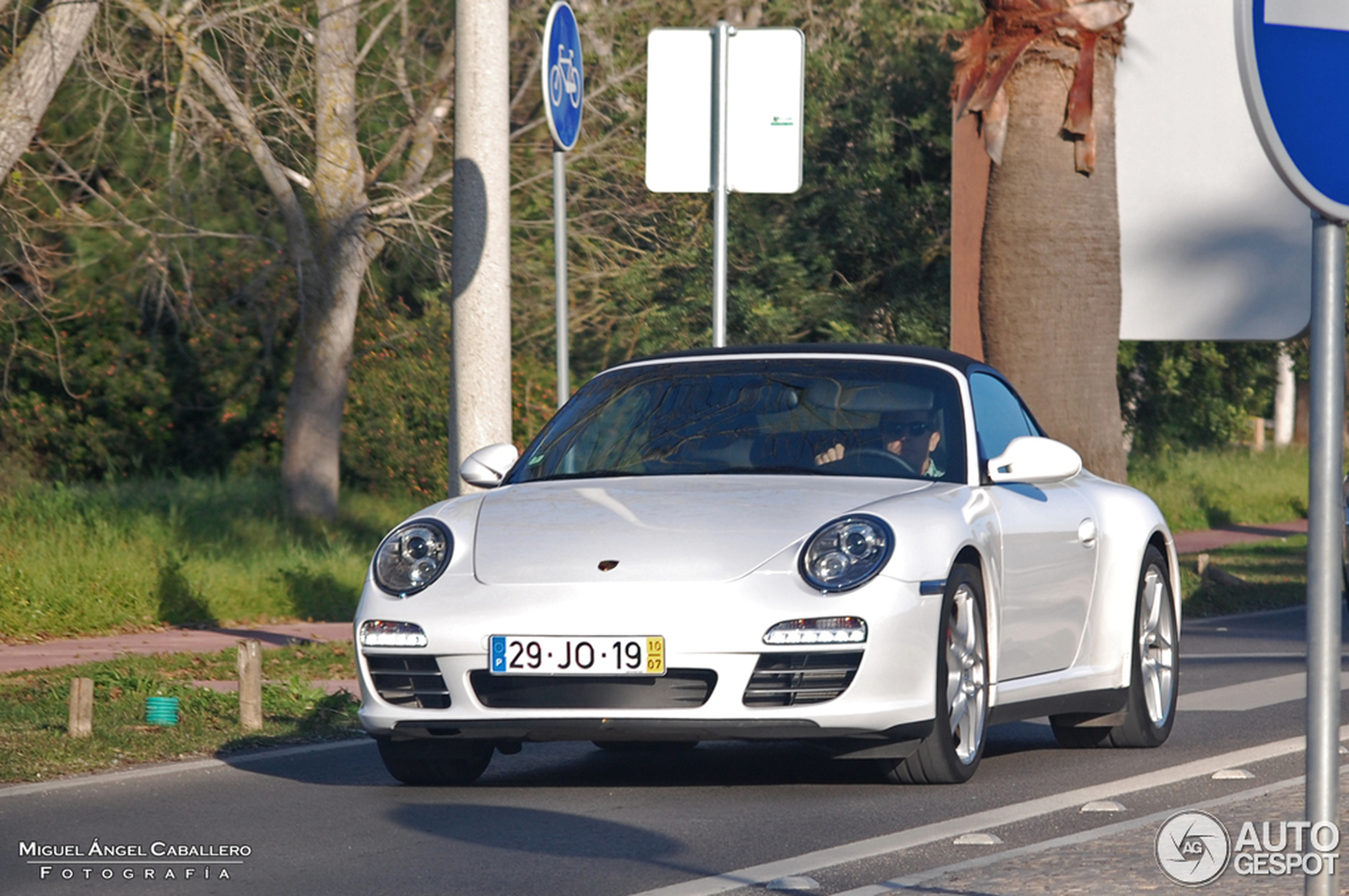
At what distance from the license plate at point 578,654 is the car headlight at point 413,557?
0.41 metres

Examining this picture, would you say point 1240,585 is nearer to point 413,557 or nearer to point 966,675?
point 966,675

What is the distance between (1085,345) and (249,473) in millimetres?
12880

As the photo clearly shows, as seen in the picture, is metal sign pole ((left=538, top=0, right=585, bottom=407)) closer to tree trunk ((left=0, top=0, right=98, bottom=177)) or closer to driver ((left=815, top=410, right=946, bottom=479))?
driver ((left=815, top=410, right=946, bottom=479))

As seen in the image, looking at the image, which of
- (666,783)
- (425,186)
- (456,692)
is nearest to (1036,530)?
(666,783)

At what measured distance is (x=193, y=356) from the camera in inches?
981

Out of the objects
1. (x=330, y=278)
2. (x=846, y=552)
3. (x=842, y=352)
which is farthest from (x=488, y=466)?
(x=330, y=278)

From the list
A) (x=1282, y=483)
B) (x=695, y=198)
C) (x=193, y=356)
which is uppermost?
(x=695, y=198)

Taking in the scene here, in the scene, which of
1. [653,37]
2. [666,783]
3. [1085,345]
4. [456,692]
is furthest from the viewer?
[1085,345]

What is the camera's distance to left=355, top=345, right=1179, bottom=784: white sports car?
6691 millimetres

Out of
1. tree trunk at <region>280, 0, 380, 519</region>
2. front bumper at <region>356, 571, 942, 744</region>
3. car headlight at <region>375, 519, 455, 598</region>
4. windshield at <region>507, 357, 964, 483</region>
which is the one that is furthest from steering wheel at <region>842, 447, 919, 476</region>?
tree trunk at <region>280, 0, 380, 519</region>

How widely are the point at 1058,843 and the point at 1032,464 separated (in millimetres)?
1958

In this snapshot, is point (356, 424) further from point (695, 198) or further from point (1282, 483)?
point (1282, 483)

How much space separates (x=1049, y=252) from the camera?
15.2 metres

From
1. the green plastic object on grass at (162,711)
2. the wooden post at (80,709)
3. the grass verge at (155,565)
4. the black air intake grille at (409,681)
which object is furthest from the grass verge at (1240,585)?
the black air intake grille at (409,681)
